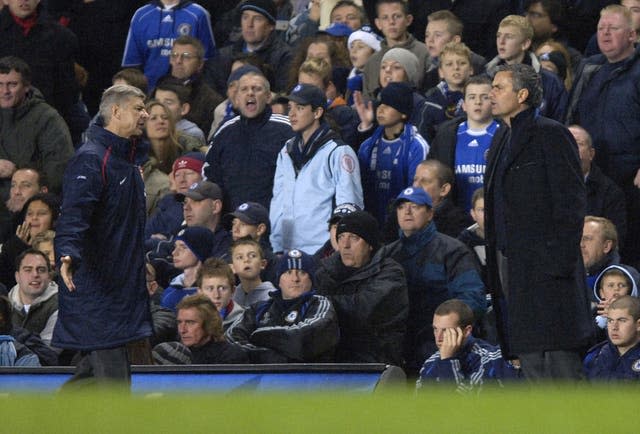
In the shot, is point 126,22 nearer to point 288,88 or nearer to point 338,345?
point 288,88

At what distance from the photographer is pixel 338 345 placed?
9195mm

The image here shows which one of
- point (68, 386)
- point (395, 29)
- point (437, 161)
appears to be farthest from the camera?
point (395, 29)

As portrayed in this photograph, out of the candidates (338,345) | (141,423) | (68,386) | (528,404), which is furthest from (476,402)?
(338,345)

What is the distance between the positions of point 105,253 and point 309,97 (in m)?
4.05

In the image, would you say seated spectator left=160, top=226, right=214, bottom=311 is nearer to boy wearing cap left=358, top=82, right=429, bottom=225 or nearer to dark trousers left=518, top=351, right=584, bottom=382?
boy wearing cap left=358, top=82, right=429, bottom=225

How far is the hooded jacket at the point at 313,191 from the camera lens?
10.6 metres

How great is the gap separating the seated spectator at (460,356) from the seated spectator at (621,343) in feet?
1.67

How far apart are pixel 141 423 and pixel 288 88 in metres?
10.5

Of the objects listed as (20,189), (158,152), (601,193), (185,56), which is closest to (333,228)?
(601,193)

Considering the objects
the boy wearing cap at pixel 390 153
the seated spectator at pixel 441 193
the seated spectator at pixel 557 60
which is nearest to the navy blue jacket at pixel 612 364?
the seated spectator at pixel 441 193

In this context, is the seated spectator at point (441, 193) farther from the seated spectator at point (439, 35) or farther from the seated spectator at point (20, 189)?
the seated spectator at point (20, 189)

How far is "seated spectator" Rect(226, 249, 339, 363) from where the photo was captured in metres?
8.91

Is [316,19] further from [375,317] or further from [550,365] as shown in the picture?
[550,365]

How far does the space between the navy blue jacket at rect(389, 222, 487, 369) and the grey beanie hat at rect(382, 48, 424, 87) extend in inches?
107
